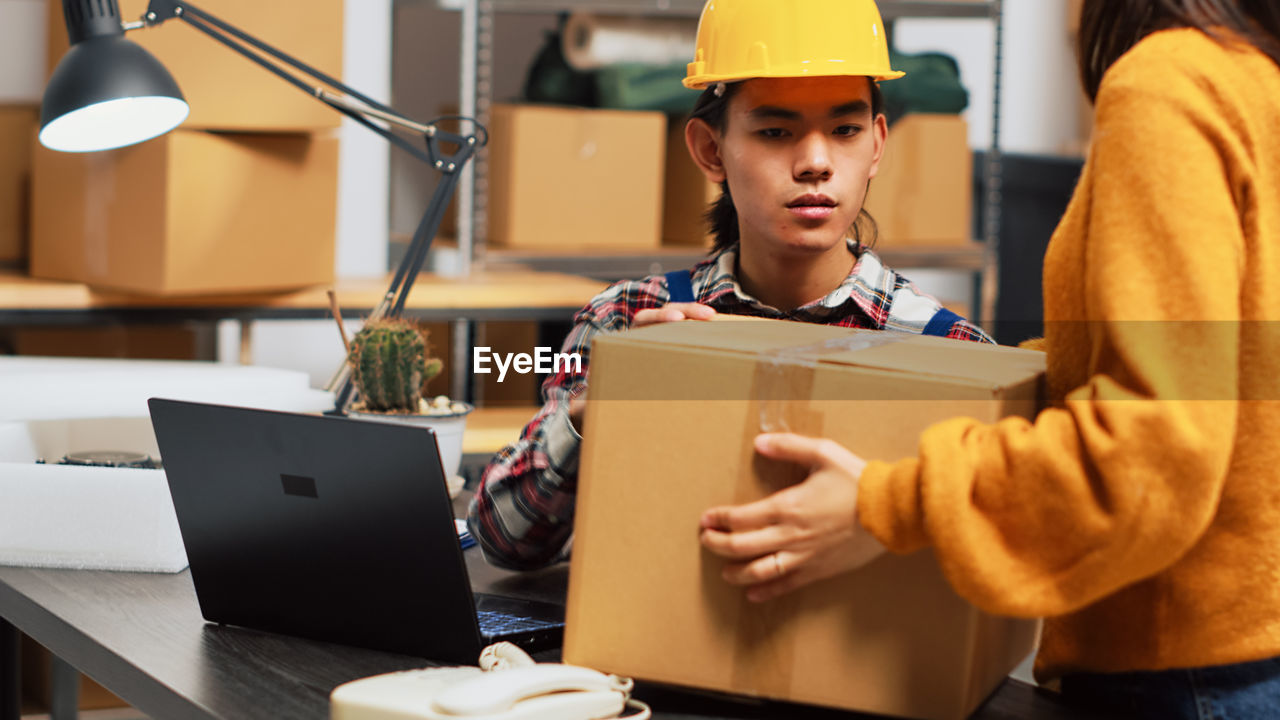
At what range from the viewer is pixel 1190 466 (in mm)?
686

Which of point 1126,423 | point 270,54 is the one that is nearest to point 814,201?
point 1126,423

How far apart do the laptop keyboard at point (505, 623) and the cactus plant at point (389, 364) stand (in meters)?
0.61

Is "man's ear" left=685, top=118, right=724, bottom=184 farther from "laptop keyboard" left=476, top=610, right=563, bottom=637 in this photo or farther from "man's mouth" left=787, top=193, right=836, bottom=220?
"laptop keyboard" left=476, top=610, right=563, bottom=637

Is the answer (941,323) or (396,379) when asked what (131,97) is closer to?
(396,379)

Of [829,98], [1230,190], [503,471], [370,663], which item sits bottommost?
[370,663]

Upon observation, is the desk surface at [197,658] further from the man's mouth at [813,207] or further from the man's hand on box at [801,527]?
the man's mouth at [813,207]

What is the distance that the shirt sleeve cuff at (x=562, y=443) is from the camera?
3.65ft

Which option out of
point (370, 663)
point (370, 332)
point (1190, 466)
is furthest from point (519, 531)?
point (1190, 466)

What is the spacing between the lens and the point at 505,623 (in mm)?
1013

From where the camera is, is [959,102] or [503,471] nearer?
[503,471]

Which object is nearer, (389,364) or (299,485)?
(299,485)

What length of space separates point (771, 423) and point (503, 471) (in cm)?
45

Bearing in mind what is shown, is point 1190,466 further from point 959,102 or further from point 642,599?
point 959,102

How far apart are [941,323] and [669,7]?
6.00 ft
